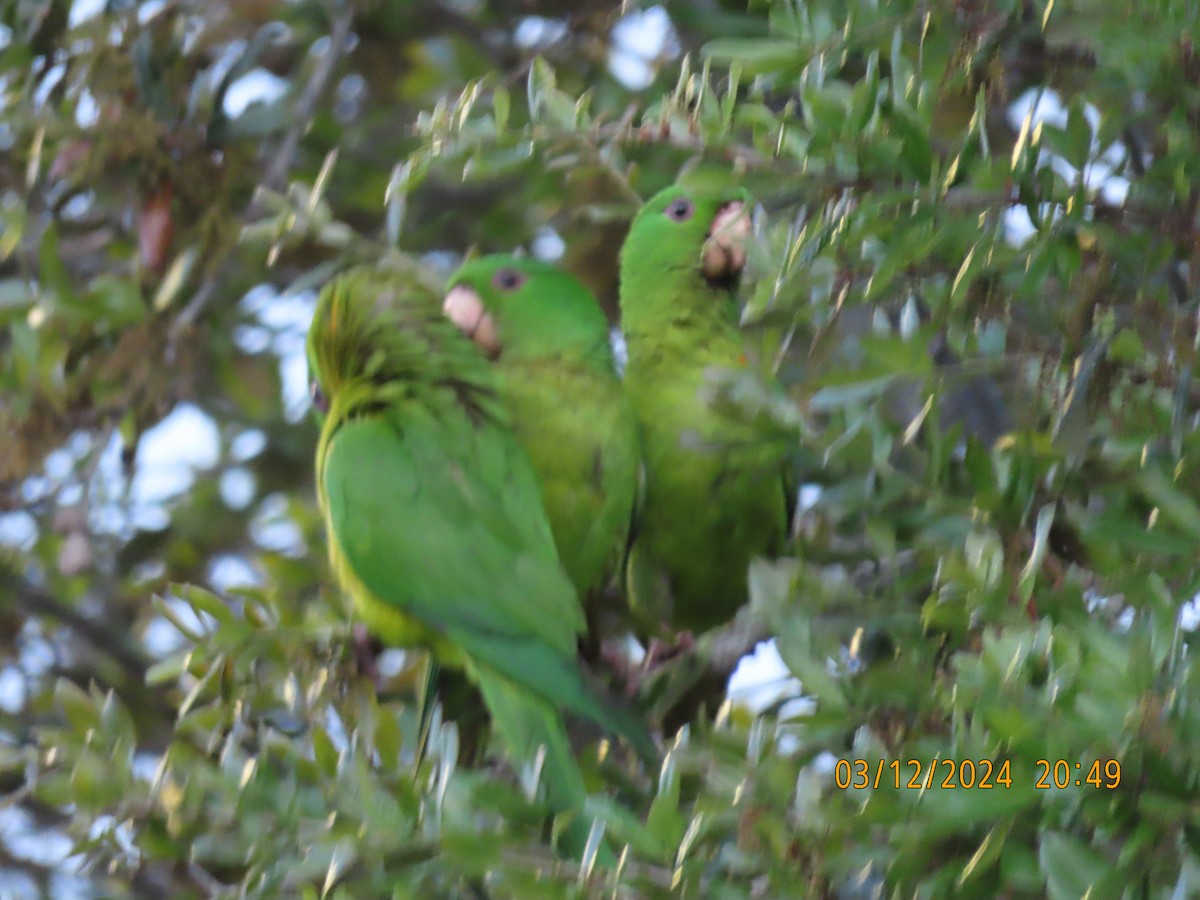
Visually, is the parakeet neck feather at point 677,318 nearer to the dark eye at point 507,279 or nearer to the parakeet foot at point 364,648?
the dark eye at point 507,279

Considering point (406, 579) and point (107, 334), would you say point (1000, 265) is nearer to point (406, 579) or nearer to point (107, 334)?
point (406, 579)

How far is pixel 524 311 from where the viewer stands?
2.33 metres

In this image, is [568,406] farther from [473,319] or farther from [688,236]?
[688,236]

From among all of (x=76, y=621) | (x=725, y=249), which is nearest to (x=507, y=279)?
(x=725, y=249)

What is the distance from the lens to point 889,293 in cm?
156

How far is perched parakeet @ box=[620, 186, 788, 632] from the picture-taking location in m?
2.20

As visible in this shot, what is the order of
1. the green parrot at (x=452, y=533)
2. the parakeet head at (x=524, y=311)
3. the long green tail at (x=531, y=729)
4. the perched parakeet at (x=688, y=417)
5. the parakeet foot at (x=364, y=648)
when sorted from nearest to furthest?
the long green tail at (x=531, y=729)
the green parrot at (x=452, y=533)
the parakeet foot at (x=364, y=648)
the perched parakeet at (x=688, y=417)
the parakeet head at (x=524, y=311)

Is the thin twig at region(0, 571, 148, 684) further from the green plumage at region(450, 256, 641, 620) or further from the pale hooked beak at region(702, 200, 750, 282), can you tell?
the pale hooked beak at region(702, 200, 750, 282)

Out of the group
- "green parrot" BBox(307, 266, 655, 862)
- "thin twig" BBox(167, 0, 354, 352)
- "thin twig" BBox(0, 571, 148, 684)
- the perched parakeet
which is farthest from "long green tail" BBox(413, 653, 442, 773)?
"thin twig" BBox(0, 571, 148, 684)

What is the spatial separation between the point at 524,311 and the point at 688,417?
0.33 m

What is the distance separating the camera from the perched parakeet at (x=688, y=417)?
2201 mm

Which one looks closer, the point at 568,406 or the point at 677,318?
the point at 568,406
